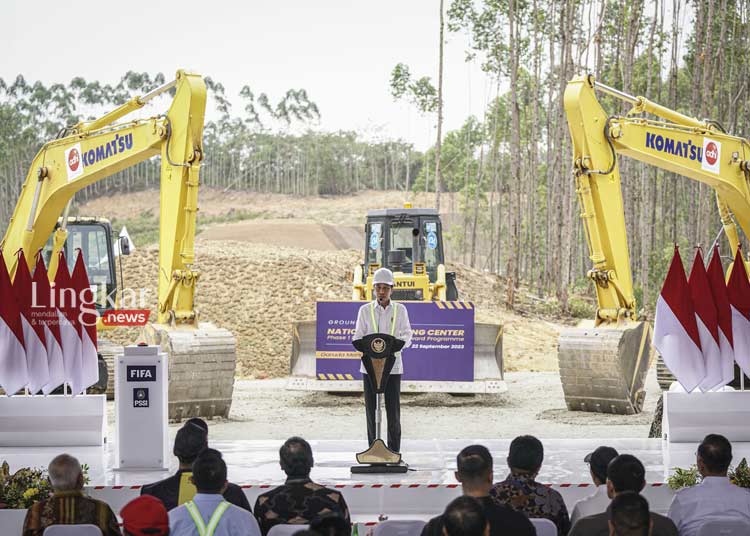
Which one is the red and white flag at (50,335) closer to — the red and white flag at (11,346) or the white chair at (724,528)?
the red and white flag at (11,346)

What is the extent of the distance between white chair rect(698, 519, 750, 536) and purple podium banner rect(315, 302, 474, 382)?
12336 mm

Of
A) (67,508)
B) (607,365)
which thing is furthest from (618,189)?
(67,508)

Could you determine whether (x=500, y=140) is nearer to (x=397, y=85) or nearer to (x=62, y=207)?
(x=397, y=85)

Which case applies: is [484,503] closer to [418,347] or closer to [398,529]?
[398,529]

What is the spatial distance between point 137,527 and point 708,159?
12.8 metres

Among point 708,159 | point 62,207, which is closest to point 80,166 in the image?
point 62,207

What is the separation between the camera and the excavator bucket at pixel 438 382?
17.3 meters

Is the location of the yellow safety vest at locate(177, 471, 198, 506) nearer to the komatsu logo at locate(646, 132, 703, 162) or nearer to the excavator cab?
the komatsu logo at locate(646, 132, 703, 162)

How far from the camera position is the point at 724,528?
16.3 feet

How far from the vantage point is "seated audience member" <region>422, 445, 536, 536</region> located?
4883 mm

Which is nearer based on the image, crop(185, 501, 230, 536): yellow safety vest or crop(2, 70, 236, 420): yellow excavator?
crop(185, 501, 230, 536): yellow safety vest

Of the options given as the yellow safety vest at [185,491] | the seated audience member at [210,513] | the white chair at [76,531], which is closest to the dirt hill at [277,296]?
the yellow safety vest at [185,491]

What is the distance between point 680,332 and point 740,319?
0.57m

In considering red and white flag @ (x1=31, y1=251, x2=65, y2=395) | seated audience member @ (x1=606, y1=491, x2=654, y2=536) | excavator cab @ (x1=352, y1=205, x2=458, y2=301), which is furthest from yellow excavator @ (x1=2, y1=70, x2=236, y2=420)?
seated audience member @ (x1=606, y1=491, x2=654, y2=536)
